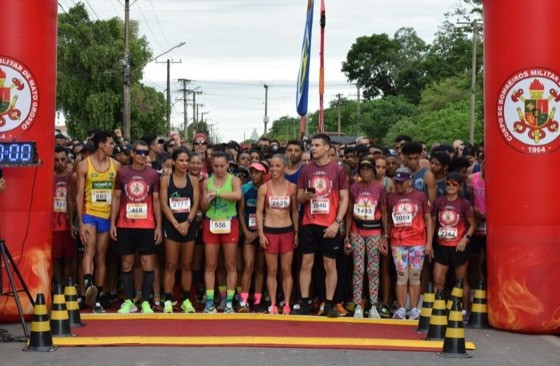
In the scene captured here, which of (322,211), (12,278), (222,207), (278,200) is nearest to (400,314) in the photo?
(322,211)

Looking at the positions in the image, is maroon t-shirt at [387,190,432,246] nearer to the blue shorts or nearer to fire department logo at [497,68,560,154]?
fire department logo at [497,68,560,154]

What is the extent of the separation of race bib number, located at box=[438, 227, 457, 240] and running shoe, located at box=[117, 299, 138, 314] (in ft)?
12.9

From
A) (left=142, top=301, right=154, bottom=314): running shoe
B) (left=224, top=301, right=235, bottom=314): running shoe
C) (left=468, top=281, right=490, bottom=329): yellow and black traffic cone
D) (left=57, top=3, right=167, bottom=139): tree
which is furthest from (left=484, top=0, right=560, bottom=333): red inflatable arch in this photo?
(left=57, top=3, right=167, bottom=139): tree

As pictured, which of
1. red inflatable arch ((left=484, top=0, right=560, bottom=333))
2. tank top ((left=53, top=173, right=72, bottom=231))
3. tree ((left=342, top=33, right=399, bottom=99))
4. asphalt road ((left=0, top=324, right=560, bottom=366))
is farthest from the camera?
tree ((left=342, top=33, right=399, bottom=99))

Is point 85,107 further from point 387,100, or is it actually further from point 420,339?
point 420,339

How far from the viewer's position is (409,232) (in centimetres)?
1148

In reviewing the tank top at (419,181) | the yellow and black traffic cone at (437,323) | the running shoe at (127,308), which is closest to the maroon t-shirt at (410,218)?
the tank top at (419,181)

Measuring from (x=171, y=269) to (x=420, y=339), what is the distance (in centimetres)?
355

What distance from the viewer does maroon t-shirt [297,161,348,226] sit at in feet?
37.8

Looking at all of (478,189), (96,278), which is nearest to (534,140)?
(478,189)

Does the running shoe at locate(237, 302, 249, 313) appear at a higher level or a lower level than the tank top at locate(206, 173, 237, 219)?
lower

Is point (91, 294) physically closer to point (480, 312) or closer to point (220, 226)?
point (220, 226)

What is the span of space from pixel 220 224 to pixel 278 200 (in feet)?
2.76

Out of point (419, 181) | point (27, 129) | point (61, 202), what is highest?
point (27, 129)
